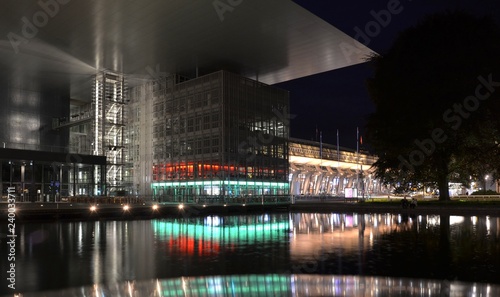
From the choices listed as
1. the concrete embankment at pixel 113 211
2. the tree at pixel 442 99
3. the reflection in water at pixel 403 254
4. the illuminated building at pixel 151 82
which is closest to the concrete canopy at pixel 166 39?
the illuminated building at pixel 151 82

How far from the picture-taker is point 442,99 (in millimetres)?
30922

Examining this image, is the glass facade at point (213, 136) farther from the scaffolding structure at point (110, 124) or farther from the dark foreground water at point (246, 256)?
the dark foreground water at point (246, 256)

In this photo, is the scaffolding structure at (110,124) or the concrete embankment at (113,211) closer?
the concrete embankment at (113,211)

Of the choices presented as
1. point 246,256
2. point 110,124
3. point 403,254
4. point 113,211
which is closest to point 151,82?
point 110,124

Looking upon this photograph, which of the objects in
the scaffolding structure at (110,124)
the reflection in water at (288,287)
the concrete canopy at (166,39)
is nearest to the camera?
the reflection in water at (288,287)

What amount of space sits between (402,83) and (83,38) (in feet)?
89.7

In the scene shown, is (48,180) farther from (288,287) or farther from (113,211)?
(288,287)

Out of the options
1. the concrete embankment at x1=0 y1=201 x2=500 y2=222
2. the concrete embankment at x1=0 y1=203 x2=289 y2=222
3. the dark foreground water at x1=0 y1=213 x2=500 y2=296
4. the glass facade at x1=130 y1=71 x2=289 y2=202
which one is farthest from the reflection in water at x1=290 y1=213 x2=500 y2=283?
the glass facade at x1=130 y1=71 x2=289 y2=202

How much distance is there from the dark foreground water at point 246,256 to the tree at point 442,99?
15.8 m

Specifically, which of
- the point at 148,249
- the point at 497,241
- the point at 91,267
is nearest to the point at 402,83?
the point at 497,241

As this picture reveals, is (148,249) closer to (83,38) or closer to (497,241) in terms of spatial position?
(497,241)

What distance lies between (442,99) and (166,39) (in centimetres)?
2422

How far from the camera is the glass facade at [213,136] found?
50531mm

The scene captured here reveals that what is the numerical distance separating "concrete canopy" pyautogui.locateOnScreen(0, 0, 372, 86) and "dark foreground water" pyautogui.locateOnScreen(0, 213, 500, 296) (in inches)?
885
